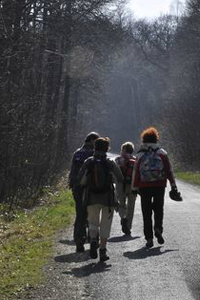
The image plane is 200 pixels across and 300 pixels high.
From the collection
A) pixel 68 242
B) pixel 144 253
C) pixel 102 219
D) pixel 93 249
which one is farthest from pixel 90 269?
pixel 68 242

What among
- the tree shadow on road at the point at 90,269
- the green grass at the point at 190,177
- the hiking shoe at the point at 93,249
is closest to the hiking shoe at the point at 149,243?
the hiking shoe at the point at 93,249

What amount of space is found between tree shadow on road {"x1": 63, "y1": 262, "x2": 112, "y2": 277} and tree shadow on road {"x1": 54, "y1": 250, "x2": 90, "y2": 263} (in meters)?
0.55

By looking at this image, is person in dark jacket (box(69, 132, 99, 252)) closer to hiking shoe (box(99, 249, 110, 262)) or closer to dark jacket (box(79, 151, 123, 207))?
dark jacket (box(79, 151, 123, 207))

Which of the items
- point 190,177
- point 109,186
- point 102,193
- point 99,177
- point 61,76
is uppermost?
point 61,76

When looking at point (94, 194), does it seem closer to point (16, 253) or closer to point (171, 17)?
point (16, 253)

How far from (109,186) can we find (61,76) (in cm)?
2920

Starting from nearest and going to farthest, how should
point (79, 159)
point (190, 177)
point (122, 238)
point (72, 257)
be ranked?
point (72, 257) → point (79, 159) → point (122, 238) → point (190, 177)

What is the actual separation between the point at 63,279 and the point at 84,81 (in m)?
31.9

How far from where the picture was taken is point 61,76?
131 ft

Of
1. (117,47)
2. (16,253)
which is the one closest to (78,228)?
(16,253)

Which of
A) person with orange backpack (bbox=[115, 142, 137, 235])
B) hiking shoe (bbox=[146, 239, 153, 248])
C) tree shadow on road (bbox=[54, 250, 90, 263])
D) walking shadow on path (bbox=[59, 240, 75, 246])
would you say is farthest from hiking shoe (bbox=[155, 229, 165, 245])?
person with orange backpack (bbox=[115, 142, 137, 235])

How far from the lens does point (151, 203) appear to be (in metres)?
12.3

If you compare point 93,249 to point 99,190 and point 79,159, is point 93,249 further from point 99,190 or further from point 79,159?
point 79,159

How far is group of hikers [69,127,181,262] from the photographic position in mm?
10992
